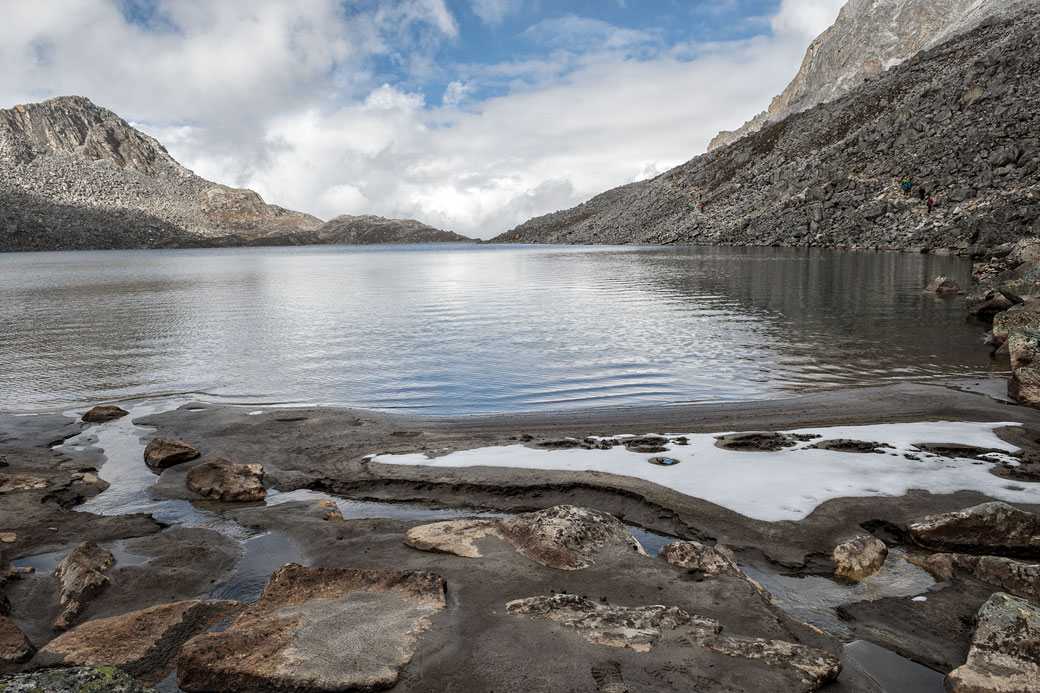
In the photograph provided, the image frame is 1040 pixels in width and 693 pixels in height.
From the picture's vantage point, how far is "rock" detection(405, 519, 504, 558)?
633 cm

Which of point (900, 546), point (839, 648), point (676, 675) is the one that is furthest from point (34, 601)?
point (900, 546)

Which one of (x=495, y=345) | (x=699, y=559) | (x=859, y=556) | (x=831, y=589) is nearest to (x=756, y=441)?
(x=859, y=556)

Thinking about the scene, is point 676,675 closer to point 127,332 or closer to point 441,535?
point 441,535

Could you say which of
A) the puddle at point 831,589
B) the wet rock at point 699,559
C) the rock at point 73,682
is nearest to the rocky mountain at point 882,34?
the puddle at point 831,589

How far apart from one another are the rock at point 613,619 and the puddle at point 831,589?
4.27ft

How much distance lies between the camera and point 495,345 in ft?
71.1

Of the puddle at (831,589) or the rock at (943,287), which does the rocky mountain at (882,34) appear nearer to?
the rock at (943,287)

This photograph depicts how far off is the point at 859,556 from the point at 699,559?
5.97 feet

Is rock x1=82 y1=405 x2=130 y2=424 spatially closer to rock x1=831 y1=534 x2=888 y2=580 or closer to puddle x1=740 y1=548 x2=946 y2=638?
puddle x1=740 y1=548 x2=946 y2=638

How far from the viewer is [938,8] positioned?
163125 millimetres

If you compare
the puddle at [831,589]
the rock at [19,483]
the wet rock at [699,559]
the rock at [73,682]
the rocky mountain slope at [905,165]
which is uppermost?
the rocky mountain slope at [905,165]

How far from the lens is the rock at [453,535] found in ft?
20.8

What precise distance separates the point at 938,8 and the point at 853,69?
24.0 metres

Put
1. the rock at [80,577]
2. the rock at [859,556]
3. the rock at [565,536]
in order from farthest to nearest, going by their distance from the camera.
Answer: the rock at [859,556] < the rock at [565,536] < the rock at [80,577]
